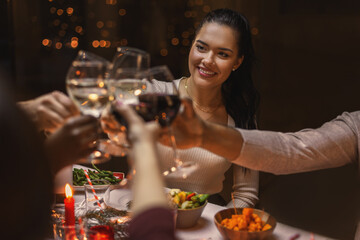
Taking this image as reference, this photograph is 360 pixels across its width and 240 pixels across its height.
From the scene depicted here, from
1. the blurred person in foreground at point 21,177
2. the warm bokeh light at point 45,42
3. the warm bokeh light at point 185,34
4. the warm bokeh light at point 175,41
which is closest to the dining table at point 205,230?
the blurred person in foreground at point 21,177

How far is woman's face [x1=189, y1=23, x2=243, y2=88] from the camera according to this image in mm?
2369

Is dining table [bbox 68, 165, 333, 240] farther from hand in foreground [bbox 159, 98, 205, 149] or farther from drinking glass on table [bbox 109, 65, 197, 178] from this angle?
drinking glass on table [bbox 109, 65, 197, 178]

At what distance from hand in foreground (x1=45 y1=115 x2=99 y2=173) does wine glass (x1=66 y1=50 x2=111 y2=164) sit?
0.16ft

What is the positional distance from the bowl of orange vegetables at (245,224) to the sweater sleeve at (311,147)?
188 mm

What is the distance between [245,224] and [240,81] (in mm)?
1340

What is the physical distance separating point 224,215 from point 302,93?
120 inches

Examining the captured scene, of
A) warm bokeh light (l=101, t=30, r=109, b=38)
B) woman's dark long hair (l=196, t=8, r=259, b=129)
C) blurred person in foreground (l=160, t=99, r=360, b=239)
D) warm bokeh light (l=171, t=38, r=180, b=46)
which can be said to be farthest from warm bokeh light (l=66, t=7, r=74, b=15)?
blurred person in foreground (l=160, t=99, r=360, b=239)

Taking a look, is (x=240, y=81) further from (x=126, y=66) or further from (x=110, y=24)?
(x=110, y=24)

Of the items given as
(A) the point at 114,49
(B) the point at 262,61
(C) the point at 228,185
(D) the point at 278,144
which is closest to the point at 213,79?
(D) the point at 278,144

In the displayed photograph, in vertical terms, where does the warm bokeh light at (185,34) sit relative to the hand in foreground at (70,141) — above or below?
above

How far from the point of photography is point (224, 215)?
5.11 feet

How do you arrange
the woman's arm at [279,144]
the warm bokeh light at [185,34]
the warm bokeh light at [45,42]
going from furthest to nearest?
the warm bokeh light at [45,42] < the warm bokeh light at [185,34] < the woman's arm at [279,144]

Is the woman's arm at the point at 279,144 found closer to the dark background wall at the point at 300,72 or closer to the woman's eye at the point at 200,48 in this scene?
the woman's eye at the point at 200,48

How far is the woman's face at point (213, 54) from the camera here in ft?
7.77
